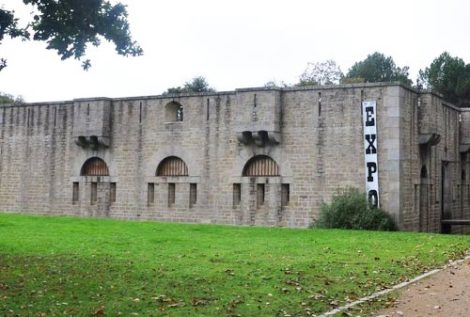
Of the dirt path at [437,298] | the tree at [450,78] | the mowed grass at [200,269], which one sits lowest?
the dirt path at [437,298]

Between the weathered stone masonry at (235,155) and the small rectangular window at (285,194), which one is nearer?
the weathered stone masonry at (235,155)

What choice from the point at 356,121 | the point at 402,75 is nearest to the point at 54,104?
the point at 356,121

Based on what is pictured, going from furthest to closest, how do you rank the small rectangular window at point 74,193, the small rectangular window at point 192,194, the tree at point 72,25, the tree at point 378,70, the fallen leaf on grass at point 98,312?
the tree at point 378,70
the small rectangular window at point 74,193
the small rectangular window at point 192,194
the tree at point 72,25
the fallen leaf on grass at point 98,312

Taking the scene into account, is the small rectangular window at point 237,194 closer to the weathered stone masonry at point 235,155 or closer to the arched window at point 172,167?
the weathered stone masonry at point 235,155

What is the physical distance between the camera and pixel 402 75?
225ft

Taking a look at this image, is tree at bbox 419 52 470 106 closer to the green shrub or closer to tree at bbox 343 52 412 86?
tree at bbox 343 52 412 86

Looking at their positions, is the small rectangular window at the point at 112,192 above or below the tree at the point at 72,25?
below

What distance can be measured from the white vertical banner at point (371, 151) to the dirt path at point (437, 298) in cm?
1089

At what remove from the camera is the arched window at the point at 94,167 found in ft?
98.8

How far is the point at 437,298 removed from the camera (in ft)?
35.0

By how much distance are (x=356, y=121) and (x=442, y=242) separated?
7272mm

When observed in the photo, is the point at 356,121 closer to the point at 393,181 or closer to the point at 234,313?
the point at 393,181

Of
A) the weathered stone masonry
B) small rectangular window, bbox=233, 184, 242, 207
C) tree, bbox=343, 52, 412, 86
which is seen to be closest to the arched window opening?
the weathered stone masonry

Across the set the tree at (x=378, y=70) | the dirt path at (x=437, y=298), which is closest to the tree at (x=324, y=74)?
the tree at (x=378, y=70)
